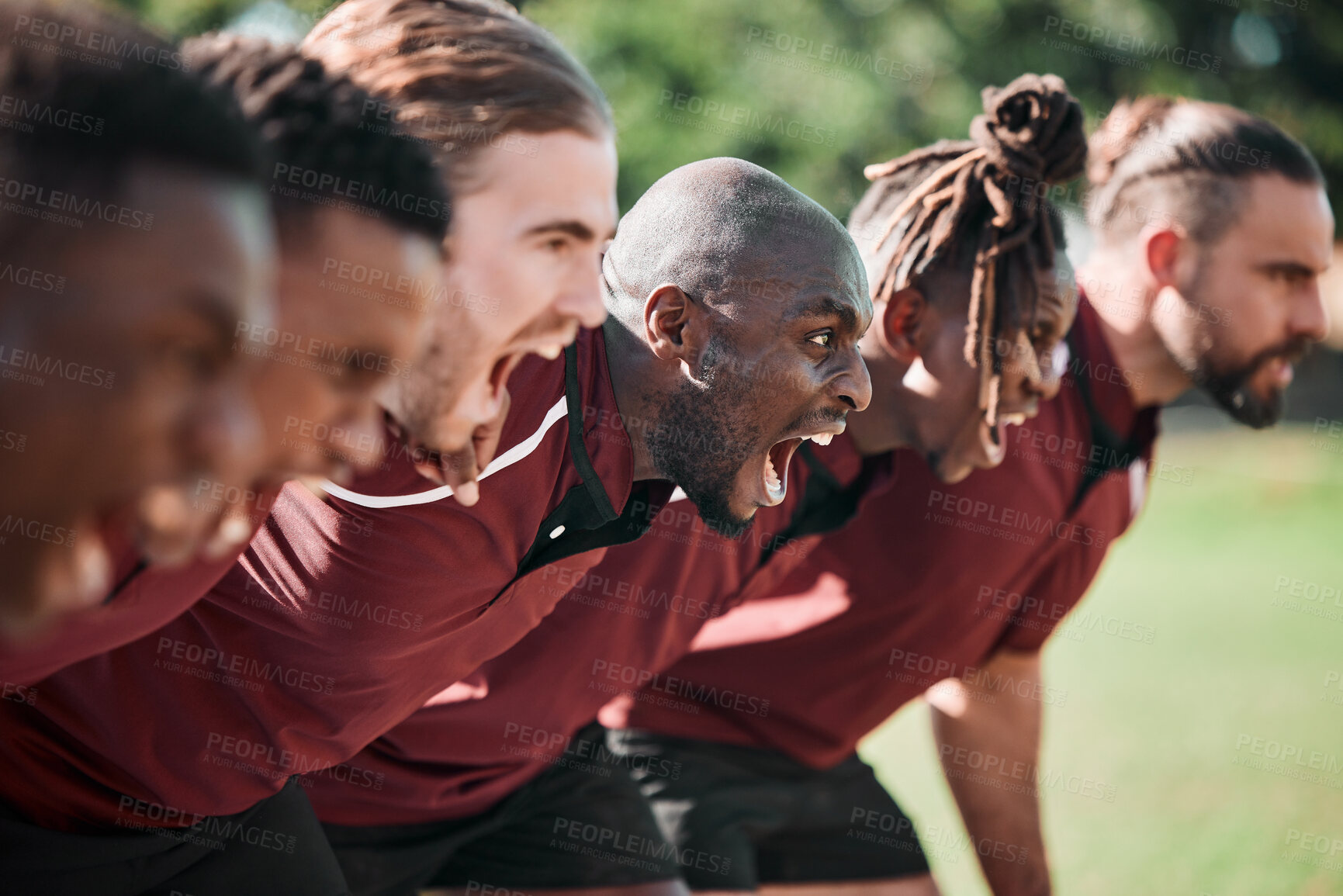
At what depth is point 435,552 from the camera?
233 centimetres

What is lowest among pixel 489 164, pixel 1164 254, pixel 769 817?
pixel 769 817

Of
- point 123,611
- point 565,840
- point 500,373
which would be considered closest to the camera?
point 123,611

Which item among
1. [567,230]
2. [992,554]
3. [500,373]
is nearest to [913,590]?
[992,554]

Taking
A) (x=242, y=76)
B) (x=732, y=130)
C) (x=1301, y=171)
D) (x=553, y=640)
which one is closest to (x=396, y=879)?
(x=553, y=640)

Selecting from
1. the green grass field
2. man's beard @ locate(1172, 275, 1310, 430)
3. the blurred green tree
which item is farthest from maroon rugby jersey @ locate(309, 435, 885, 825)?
the blurred green tree

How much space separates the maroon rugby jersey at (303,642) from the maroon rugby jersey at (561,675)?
17.5 inches

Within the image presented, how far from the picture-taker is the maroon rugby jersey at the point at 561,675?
301 cm

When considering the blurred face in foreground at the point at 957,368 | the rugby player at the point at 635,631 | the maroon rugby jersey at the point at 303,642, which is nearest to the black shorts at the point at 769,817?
the rugby player at the point at 635,631

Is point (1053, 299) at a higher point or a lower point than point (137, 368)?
lower

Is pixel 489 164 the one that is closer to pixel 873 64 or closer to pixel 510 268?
pixel 510 268

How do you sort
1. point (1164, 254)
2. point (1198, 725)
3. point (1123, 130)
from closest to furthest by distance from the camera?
1. point (1164, 254)
2. point (1123, 130)
3. point (1198, 725)

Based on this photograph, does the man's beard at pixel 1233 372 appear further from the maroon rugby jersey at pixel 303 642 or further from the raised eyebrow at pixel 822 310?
the maroon rugby jersey at pixel 303 642

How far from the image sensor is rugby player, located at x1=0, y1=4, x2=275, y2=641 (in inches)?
47.6

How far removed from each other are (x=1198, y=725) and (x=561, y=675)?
659cm
